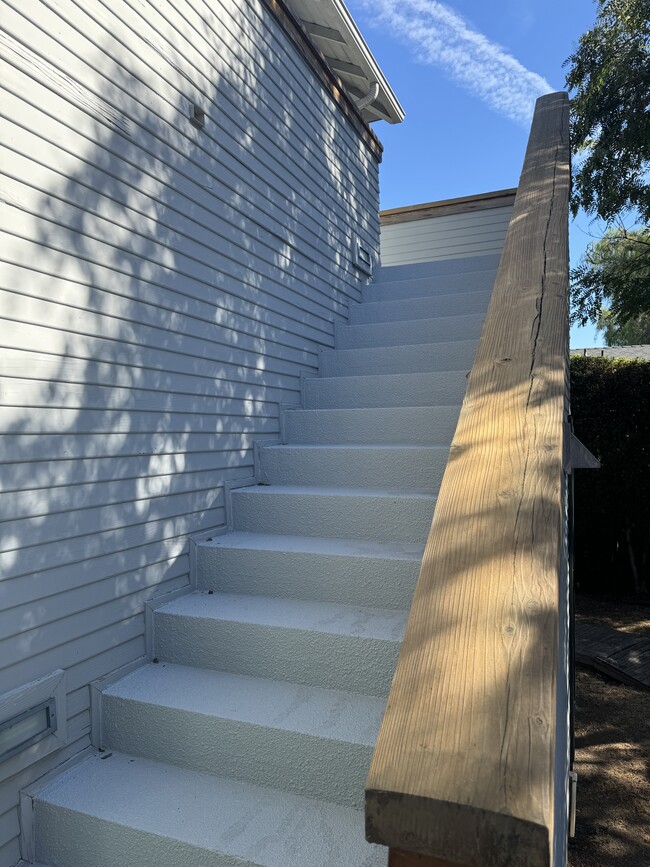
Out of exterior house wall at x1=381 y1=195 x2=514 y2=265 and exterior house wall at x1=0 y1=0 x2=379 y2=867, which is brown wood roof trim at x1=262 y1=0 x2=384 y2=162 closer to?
exterior house wall at x1=0 y1=0 x2=379 y2=867

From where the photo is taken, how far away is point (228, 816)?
5.34ft

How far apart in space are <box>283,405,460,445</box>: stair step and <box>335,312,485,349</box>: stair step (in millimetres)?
777

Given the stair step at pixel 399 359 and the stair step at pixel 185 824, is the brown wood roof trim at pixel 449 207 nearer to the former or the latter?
the stair step at pixel 399 359

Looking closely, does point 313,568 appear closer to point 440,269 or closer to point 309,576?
point 309,576

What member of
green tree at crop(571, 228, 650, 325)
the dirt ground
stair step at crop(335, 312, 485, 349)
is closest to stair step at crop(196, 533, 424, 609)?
the dirt ground

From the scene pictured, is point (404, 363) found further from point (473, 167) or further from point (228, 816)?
point (473, 167)

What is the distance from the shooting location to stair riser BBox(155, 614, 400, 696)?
6.29ft

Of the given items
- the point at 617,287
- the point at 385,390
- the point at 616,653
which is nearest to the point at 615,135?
the point at 617,287

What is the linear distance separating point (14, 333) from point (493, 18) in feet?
31.0

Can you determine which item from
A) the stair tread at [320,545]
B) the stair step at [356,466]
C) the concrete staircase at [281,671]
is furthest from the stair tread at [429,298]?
the stair tread at [320,545]

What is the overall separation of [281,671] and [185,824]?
552 mm

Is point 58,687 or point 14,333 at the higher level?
point 14,333

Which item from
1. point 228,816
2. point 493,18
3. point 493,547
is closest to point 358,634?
point 228,816

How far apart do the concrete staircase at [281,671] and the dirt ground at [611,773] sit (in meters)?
1.58
